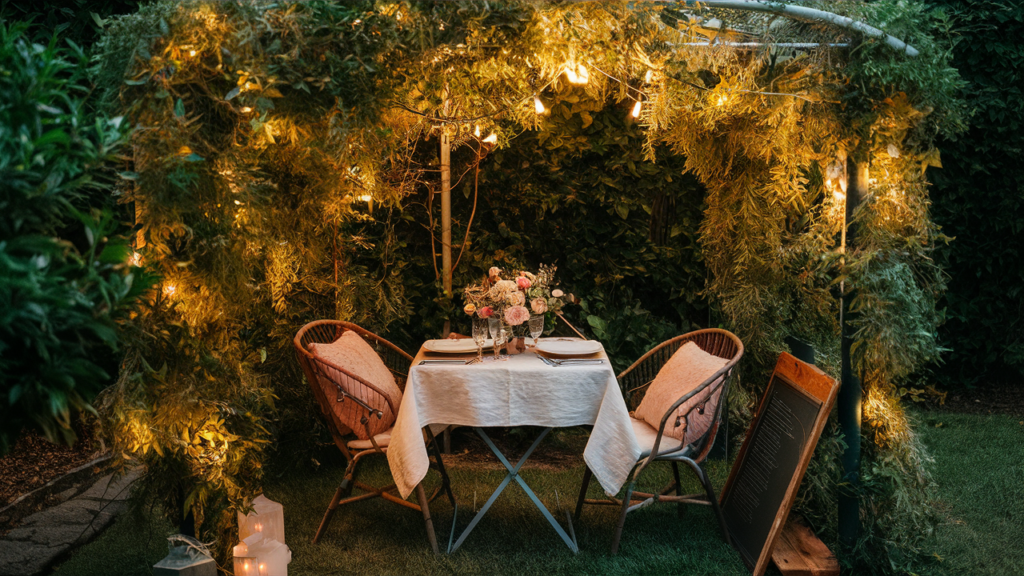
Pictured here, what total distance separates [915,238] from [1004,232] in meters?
3.54

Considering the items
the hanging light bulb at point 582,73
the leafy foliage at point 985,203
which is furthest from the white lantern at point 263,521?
the leafy foliage at point 985,203

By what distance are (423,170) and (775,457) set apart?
9.09 feet

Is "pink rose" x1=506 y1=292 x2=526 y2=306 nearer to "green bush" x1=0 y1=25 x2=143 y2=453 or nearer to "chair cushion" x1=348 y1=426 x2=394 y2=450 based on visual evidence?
"chair cushion" x1=348 y1=426 x2=394 y2=450

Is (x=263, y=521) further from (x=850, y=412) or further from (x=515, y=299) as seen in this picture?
(x=850, y=412)

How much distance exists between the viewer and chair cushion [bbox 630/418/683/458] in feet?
11.0

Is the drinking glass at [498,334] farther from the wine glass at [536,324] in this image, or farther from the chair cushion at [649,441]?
the chair cushion at [649,441]

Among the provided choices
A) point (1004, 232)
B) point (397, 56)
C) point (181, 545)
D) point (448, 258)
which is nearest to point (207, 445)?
point (181, 545)

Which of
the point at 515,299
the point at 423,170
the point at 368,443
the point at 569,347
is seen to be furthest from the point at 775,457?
Answer: the point at 423,170

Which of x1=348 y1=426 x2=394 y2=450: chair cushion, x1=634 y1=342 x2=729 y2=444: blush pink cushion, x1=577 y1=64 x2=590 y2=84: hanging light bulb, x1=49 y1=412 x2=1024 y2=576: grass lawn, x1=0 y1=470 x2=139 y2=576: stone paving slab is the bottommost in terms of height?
x1=49 y1=412 x2=1024 y2=576: grass lawn

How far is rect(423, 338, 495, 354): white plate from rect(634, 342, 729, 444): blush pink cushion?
0.87m

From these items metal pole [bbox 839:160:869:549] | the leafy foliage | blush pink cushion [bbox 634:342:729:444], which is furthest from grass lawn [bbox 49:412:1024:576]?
the leafy foliage

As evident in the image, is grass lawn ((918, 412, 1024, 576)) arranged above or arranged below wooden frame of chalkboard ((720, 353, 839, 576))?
below

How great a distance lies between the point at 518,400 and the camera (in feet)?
11.1

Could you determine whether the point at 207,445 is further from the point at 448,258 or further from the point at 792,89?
the point at 792,89
